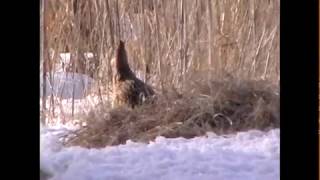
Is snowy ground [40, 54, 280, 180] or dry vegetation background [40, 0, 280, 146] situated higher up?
dry vegetation background [40, 0, 280, 146]

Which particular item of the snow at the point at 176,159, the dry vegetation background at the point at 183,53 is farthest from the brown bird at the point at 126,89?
the snow at the point at 176,159

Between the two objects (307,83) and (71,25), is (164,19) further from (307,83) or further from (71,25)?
(307,83)

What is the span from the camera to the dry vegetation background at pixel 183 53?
2.25 m

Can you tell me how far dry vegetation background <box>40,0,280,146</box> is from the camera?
225 centimetres

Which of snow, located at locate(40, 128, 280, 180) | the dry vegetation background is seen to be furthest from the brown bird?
snow, located at locate(40, 128, 280, 180)

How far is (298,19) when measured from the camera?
7.13 feet

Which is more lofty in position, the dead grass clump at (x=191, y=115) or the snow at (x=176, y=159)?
the dead grass clump at (x=191, y=115)

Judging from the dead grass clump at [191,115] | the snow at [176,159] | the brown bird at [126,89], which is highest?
the brown bird at [126,89]

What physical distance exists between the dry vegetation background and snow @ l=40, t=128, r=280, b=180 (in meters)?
0.04

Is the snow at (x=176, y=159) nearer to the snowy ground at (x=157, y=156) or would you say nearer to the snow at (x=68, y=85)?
the snowy ground at (x=157, y=156)

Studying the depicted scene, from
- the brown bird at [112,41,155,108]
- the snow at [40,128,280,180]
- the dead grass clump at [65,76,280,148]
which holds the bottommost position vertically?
the snow at [40,128,280,180]

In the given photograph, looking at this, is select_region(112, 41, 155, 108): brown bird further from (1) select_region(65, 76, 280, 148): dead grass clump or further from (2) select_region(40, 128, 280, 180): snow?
(2) select_region(40, 128, 280, 180): snow
